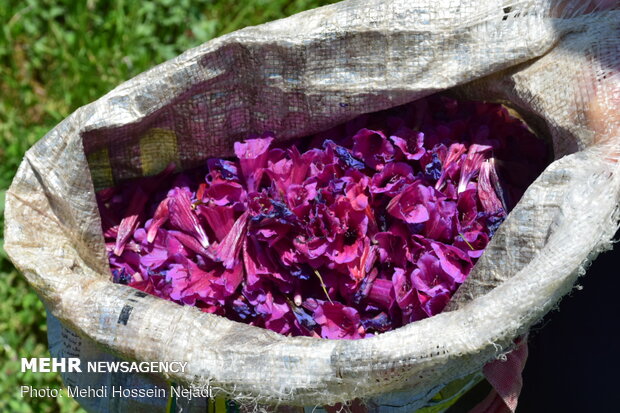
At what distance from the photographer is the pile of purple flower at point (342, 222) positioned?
1533mm

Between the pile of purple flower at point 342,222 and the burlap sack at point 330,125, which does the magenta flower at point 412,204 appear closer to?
the pile of purple flower at point 342,222

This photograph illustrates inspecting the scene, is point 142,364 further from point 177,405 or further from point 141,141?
point 141,141

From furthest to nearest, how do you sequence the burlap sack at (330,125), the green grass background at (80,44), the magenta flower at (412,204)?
the green grass background at (80,44), the magenta flower at (412,204), the burlap sack at (330,125)

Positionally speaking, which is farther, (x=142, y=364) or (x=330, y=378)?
(x=142, y=364)

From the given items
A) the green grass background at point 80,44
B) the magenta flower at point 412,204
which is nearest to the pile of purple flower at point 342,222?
the magenta flower at point 412,204

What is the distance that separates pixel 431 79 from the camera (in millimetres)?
1555

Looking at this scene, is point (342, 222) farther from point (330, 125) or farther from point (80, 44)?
point (80, 44)

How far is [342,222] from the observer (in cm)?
155

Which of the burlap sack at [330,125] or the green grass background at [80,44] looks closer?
the burlap sack at [330,125]

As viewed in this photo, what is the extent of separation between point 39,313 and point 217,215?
1.15 meters

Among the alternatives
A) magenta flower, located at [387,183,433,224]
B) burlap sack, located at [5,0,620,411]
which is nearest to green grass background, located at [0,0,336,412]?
burlap sack, located at [5,0,620,411]

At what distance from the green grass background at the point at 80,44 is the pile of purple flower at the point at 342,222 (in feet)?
3.66

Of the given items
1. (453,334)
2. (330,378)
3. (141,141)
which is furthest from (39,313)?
(453,334)

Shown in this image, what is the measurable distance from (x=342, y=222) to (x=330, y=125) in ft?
0.96
